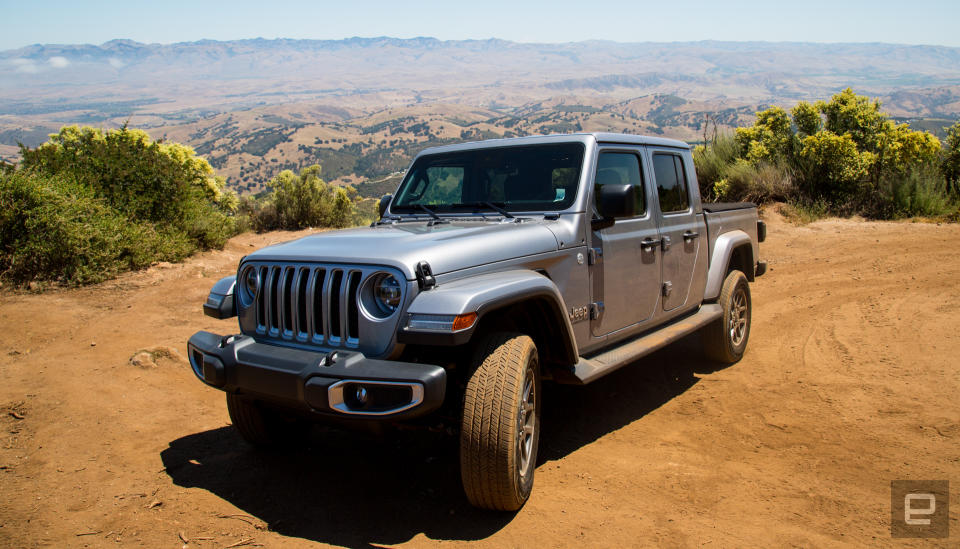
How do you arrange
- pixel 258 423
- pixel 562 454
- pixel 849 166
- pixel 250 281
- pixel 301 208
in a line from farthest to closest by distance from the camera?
pixel 301 208 → pixel 849 166 → pixel 562 454 → pixel 258 423 → pixel 250 281

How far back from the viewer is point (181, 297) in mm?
8492

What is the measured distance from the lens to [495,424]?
9.77 ft

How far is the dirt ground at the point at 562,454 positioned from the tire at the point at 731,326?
0.16 m

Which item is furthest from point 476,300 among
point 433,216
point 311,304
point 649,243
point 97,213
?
point 97,213

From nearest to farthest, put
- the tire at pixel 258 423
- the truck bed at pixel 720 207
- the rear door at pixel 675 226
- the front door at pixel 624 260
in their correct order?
the tire at pixel 258 423 → the front door at pixel 624 260 → the rear door at pixel 675 226 → the truck bed at pixel 720 207

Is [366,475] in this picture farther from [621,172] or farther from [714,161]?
[714,161]

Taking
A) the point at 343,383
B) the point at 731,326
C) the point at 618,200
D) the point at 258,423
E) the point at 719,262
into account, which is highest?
the point at 618,200

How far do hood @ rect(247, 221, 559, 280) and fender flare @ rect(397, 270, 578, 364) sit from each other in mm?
123

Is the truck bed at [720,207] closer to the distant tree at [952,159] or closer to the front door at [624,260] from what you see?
the front door at [624,260]

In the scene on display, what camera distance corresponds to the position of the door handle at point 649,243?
459cm

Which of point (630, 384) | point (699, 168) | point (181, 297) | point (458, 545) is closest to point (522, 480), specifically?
point (458, 545)
